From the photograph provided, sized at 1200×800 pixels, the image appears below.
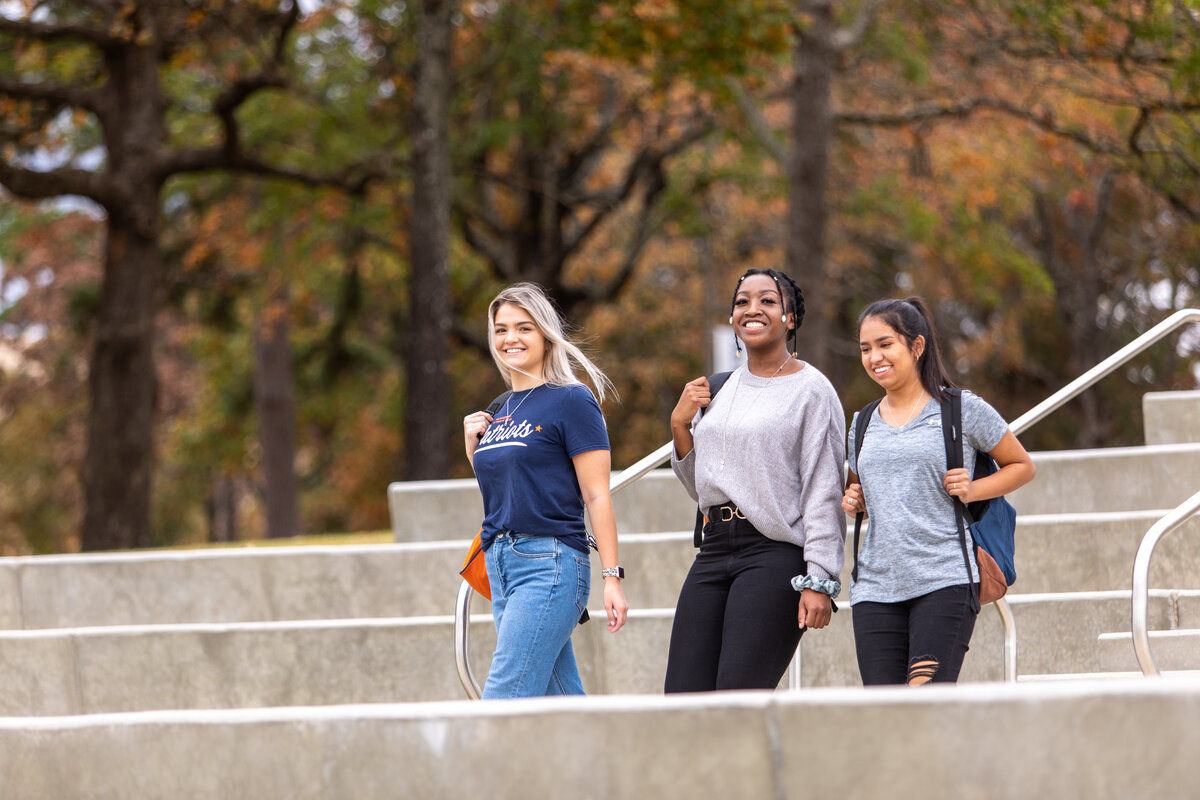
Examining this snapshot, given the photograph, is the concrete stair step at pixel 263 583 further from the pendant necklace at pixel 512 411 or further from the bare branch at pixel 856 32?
the bare branch at pixel 856 32

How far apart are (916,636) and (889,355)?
0.85 metres

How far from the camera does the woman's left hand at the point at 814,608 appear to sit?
3.92 meters

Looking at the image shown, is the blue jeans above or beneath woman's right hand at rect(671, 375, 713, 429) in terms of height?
beneath

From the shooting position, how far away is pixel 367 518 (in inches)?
1109

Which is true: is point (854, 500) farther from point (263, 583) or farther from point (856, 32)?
point (856, 32)

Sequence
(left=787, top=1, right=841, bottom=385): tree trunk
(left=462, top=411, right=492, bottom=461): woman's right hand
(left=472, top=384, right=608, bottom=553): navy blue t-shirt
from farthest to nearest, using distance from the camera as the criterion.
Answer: (left=787, top=1, right=841, bottom=385): tree trunk
(left=462, top=411, right=492, bottom=461): woman's right hand
(left=472, top=384, right=608, bottom=553): navy blue t-shirt

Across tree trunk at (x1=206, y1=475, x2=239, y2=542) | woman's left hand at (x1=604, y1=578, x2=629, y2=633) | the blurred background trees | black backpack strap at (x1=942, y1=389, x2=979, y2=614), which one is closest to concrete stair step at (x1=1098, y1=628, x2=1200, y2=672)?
black backpack strap at (x1=942, y1=389, x2=979, y2=614)

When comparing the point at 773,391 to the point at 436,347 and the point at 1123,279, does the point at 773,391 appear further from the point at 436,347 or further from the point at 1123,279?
the point at 1123,279

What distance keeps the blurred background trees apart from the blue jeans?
762cm

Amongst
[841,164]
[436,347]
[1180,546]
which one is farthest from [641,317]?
[1180,546]

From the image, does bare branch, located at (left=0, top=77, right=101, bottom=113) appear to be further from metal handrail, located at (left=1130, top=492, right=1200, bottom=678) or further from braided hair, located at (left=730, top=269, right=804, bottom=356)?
metal handrail, located at (left=1130, top=492, right=1200, bottom=678)

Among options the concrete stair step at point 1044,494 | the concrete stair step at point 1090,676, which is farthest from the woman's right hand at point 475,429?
the concrete stair step at point 1044,494

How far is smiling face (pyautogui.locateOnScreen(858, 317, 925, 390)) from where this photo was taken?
420cm

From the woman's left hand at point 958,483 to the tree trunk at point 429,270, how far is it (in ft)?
33.3
